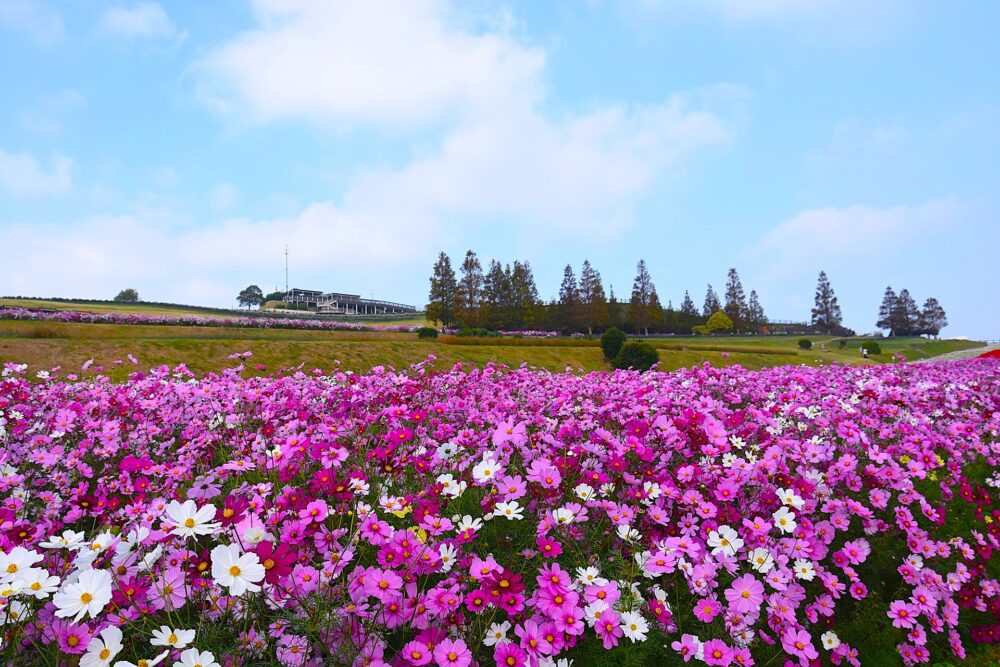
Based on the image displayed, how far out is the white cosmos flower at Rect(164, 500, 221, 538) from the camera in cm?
157

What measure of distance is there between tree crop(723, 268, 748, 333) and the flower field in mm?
81880

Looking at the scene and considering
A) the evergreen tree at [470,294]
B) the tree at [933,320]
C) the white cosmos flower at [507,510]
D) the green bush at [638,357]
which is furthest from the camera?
the tree at [933,320]

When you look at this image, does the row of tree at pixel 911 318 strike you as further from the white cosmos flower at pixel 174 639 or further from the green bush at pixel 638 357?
the white cosmos flower at pixel 174 639

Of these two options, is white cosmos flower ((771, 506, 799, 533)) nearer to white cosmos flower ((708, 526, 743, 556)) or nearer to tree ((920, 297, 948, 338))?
white cosmos flower ((708, 526, 743, 556))

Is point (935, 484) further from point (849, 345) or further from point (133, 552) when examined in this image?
point (849, 345)

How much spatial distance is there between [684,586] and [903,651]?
127 centimetres

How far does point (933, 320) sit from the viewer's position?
85.8m

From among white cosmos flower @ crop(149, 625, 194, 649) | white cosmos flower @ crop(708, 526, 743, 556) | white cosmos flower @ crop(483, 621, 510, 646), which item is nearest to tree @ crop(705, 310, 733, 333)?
white cosmos flower @ crop(708, 526, 743, 556)

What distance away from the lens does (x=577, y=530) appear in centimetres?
245

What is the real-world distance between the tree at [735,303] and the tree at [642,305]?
1519 centimetres

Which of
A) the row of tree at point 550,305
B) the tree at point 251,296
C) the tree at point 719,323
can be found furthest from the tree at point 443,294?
the tree at point 251,296

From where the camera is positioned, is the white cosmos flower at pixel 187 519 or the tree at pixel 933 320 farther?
the tree at pixel 933 320

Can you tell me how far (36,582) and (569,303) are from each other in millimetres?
62614

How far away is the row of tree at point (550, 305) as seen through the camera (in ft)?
171
